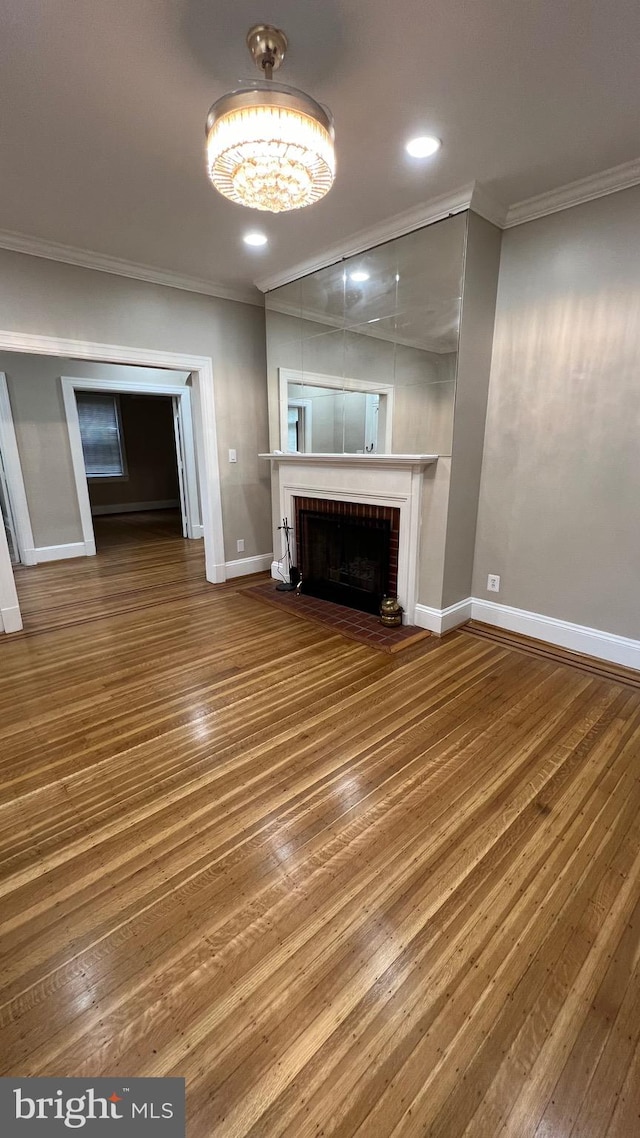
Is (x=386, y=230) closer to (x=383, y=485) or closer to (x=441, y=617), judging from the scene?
(x=383, y=485)

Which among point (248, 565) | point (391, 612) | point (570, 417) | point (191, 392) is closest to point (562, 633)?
point (391, 612)

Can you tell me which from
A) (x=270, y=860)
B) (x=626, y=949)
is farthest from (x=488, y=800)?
(x=270, y=860)

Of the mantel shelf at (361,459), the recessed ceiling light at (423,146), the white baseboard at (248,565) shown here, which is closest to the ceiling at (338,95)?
the recessed ceiling light at (423,146)

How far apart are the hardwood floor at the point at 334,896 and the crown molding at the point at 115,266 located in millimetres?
2961

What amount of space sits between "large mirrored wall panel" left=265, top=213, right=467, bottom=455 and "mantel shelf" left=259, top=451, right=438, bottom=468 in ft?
0.28

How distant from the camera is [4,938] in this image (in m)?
1.38

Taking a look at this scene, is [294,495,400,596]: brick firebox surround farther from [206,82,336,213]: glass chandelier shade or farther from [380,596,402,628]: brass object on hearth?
[206,82,336,213]: glass chandelier shade

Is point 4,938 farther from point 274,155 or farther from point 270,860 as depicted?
point 274,155

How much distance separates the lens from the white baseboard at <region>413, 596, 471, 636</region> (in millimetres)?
3373

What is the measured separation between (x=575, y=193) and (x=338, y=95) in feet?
5.05

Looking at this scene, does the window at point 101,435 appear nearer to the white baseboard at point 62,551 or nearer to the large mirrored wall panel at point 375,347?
the white baseboard at point 62,551

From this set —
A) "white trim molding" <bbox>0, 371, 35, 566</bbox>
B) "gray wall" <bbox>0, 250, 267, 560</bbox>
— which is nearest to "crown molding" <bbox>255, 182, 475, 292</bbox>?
"gray wall" <bbox>0, 250, 267, 560</bbox>

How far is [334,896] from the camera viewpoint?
1498mm

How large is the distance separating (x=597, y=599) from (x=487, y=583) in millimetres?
749
